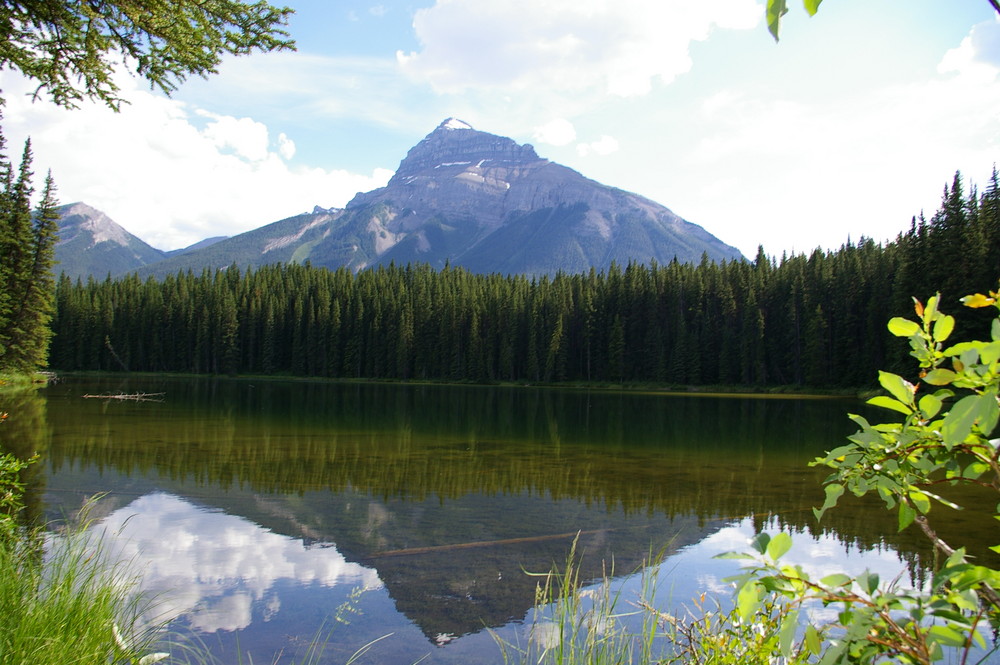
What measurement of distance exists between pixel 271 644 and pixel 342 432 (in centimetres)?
2031

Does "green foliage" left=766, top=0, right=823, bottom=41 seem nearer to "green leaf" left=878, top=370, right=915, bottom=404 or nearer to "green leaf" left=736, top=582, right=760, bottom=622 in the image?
"green leaf" left=878, top=370, right=915, bottom=404

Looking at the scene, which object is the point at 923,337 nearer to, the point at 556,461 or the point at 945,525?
the point at 945,525

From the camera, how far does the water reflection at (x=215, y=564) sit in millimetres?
8383

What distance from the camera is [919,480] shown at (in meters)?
2.25

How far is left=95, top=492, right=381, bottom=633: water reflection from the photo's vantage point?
8383mm

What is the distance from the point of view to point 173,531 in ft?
38.6

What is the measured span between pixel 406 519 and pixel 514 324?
8310 centimetres

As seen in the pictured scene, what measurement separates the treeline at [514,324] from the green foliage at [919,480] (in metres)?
73.6

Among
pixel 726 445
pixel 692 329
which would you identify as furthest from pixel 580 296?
pixel 726 445

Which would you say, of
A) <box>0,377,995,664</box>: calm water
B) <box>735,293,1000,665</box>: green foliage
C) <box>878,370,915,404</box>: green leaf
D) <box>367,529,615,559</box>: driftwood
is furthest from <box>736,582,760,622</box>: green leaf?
<box>367,529,615,559</box>: driftwood

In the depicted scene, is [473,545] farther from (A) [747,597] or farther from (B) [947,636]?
(B) [947,636]

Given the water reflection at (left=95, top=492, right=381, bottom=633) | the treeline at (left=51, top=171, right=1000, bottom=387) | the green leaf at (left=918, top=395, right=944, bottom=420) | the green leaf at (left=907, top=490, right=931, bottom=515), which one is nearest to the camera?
the green leaf at (left=918, top=395, right=944, bottom=420)

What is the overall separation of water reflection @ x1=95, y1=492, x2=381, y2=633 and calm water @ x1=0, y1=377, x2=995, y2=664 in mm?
43

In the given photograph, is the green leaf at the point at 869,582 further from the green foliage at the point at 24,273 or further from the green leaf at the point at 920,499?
the green foliage at the point at 24,273
